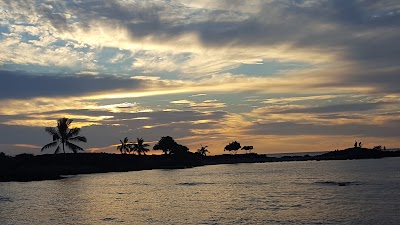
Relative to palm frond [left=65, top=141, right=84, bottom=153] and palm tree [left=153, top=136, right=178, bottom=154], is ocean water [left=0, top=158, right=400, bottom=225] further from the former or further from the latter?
palm tree [left=153, top=136, right=178, bottom=154]

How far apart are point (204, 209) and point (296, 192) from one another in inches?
837

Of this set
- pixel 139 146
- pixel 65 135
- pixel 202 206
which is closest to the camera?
pixel 202 206

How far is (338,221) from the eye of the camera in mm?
38438

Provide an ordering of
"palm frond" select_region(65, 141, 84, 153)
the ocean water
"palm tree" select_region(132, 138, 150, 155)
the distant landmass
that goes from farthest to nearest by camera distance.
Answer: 1. "palm tree" select_region(132, 138, 150, 155)
2. "palm frond" select_region(65, 141, 84, 153)
3. the distant landmass
4. the ocean water

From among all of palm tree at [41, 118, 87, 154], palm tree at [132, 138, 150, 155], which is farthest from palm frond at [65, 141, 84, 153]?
palm tree at [132, 138, 150, 155]

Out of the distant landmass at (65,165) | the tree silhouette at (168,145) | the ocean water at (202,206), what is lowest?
the ocean water at (202,206)

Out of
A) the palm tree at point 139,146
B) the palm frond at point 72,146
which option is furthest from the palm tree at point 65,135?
the palm tree at point 139,146

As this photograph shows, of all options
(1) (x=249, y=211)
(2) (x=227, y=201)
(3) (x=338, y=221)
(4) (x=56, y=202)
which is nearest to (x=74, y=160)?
(4) (x=56, y=202)

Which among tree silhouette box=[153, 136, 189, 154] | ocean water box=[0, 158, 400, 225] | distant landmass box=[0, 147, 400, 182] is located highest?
tree silhouette box=[153, 136, 189, 154]

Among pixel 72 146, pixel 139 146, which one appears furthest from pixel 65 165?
pixel 139 146

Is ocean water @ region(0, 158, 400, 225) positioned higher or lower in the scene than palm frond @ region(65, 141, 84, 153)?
lower

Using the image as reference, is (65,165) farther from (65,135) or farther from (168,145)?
(168,145)

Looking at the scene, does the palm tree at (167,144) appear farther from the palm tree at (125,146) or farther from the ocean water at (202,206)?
the ocean water at (202,206)

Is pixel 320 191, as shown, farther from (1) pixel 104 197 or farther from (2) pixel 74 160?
(2) pixel 74 160
